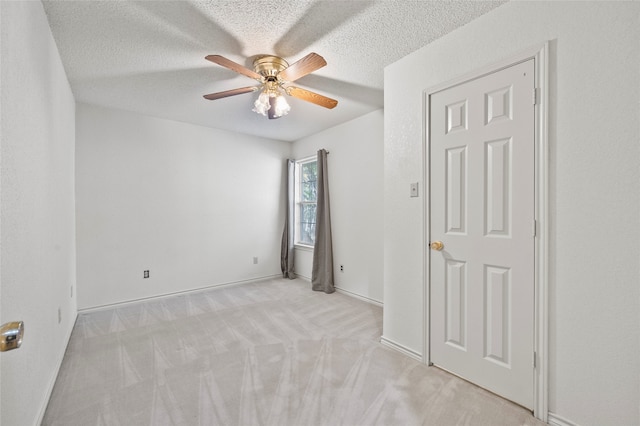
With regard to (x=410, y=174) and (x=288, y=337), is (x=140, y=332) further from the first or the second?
(x=410, y=174)

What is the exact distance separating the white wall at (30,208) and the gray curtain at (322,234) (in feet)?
9.23

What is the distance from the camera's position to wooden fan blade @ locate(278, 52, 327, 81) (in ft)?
6.09

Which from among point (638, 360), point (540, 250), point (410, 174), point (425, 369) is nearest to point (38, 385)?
point (425, 369)

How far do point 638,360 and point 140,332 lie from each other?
351 cm

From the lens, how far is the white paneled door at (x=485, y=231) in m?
1.64

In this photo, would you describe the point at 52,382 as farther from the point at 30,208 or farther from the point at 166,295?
the point at 166,295

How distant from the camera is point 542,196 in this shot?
156 cm

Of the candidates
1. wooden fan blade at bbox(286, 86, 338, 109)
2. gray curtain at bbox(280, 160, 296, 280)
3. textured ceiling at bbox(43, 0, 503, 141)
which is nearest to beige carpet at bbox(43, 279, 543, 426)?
gray curtain at bbox(280, 160, 296, 280)

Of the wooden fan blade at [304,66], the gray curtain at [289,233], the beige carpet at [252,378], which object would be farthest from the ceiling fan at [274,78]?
the gray curtain at [289,233]

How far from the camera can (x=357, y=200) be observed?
3850 mm

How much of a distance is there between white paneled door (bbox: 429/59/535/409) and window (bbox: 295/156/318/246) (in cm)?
287

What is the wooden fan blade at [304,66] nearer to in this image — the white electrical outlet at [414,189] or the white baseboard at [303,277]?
the white electrical outlet at [414,189]

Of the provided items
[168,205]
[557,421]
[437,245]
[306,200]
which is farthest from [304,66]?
[306,200]

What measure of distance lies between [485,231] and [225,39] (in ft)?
7.33
